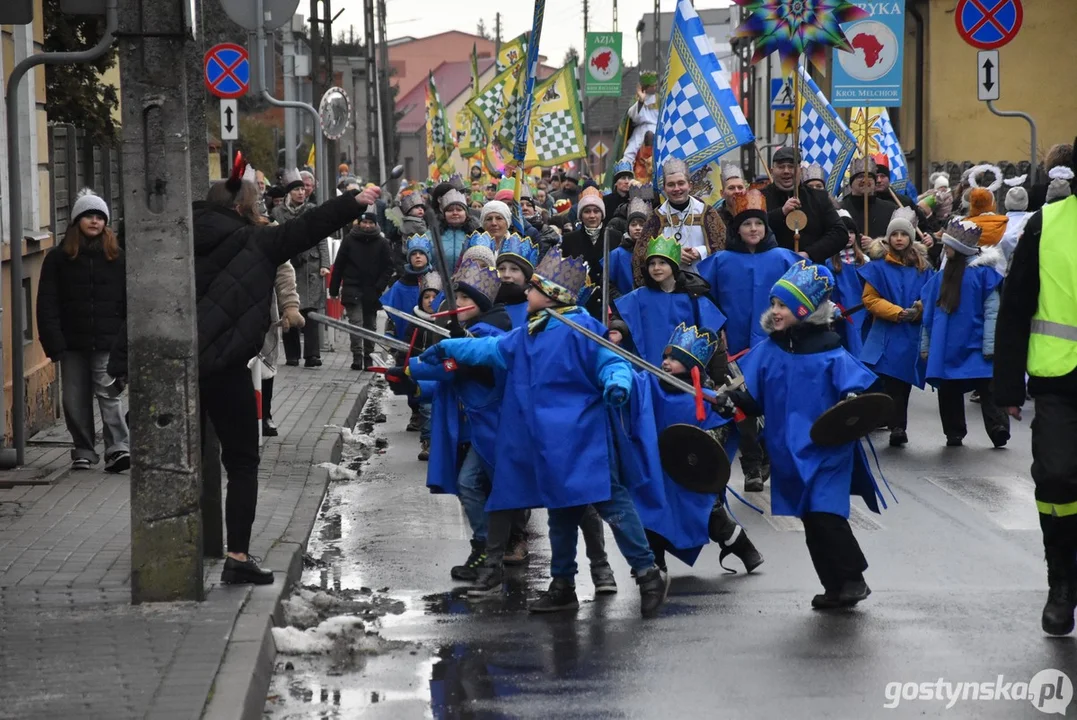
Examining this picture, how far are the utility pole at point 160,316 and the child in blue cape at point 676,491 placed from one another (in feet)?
7.02

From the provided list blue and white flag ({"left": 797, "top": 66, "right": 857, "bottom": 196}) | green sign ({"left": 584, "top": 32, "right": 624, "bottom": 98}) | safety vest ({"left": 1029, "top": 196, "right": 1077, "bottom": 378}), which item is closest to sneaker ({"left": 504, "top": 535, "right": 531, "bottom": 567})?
safety vest ({"left": 1029, "top": 196, "right": 1077, "bottom": 378})

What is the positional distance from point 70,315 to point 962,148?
1094 inches

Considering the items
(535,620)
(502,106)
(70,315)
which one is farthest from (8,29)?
(502,106)

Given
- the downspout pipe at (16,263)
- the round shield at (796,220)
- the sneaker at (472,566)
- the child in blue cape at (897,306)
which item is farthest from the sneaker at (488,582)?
the child in blue cape at (897,306)

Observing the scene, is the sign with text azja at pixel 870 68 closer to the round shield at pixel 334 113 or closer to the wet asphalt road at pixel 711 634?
the round shield at pixel 334 113

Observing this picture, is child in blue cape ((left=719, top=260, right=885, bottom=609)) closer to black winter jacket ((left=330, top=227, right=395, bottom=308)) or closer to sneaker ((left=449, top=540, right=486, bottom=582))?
sneaker ((left=449, top=540, right=486, bottom=582))

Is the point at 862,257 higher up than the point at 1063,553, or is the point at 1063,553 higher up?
the point at 862,257

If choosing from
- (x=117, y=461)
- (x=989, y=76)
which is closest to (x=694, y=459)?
(x=117, y=461)

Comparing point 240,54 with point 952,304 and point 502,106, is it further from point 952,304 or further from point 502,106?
point 502,106

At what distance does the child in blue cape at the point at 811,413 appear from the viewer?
26.3 ft

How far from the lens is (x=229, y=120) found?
20469 mm

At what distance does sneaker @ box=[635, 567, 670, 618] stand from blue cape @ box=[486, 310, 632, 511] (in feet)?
1.31

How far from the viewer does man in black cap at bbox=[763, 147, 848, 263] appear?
13773 millimetres

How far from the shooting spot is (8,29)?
46.2ft
